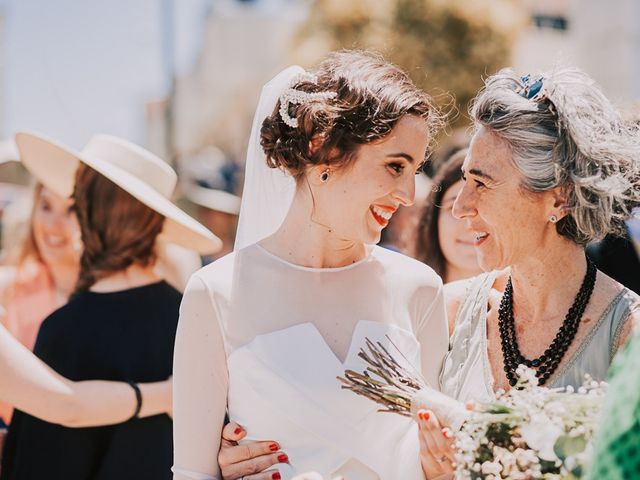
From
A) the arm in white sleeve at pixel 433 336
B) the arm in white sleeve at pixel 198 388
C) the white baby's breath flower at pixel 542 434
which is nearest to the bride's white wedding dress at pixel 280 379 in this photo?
the arm in white sleeve at pixel 198 388

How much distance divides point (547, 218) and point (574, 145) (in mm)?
256

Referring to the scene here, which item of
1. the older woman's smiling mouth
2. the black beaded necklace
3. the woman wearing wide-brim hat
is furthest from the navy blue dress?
the black beaded necklace

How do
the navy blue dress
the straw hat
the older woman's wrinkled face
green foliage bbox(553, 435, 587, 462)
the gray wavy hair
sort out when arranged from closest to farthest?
green foliage bbox(553, 435, 587, 462) < the gray wavy hair < the older woman's wrinkled face < the navy blue dress < the straw hat

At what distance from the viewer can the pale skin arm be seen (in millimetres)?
2893

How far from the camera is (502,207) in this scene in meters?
2.70

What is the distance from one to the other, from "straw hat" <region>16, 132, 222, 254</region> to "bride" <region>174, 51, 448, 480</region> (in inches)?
50.2

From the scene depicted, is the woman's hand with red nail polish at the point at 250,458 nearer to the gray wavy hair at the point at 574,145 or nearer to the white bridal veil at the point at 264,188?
the white bridal veil at the point at 264,188

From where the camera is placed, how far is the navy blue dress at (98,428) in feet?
11.1

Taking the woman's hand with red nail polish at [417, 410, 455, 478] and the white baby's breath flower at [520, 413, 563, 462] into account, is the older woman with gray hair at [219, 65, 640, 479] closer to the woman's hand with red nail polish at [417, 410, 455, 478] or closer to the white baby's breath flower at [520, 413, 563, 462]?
the woman's hand with red nail polish at [417, 410, 455, 478]

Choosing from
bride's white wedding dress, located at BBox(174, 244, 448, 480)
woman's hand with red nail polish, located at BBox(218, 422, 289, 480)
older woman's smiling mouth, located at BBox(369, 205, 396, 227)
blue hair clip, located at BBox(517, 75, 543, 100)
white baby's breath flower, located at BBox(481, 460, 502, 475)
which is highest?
blue hair clip, located at BBox(517, 75, 543, 100)

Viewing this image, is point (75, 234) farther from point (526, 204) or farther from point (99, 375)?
point (526, 204)

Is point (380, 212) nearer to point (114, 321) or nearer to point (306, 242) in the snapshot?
point (306, 242)

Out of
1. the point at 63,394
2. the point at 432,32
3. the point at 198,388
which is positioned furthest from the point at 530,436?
the point at 432,32

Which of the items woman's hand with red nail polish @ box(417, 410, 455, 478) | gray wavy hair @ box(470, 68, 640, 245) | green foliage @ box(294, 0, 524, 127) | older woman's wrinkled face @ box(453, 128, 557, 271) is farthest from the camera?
green foliage @ box(294, 0, 524, 127)
